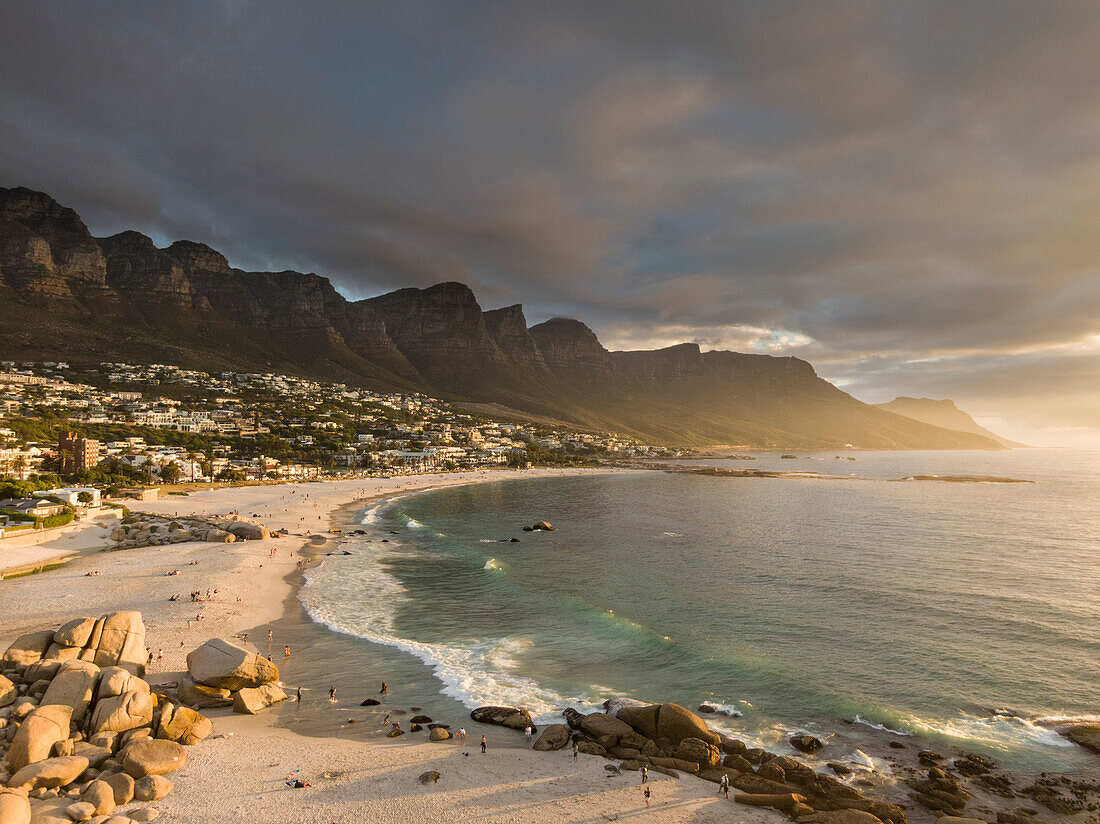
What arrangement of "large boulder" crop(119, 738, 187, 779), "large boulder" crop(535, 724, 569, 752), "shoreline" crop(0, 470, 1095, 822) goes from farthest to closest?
"large boulder" crop(535, 724, 569, 752) < "large boulder" crop(119, 738, 187, 779) < "shoreline" crop(0, 470, 1095, 822)

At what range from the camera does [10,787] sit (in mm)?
16391

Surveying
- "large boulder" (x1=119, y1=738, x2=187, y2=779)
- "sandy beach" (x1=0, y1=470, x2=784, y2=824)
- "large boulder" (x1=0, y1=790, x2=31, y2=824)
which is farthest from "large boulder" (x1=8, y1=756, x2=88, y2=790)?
"sandy beach" (x1=0, y1=470, x2=784, y2=824)

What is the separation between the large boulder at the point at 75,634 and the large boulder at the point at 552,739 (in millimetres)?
21646

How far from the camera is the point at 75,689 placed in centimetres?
2073

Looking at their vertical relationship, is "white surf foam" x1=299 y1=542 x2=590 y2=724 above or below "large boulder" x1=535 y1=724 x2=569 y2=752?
below

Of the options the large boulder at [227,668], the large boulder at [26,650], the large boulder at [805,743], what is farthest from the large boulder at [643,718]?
the large boulder at [26,650]

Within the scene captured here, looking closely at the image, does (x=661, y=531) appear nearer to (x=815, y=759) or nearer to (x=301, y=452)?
(x=815, y=759)

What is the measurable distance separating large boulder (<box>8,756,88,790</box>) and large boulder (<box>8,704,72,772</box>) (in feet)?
1.38

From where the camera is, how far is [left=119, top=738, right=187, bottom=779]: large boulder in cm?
1805

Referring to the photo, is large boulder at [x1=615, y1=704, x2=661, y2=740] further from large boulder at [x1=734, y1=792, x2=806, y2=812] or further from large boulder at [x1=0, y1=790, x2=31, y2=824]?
large boulder at [x1=0, y1=790, x2=31, y2=824]

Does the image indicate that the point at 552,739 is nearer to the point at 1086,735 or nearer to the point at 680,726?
the point at 680,726

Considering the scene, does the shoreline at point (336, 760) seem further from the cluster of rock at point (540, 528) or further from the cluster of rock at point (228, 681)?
the cluster of rock at point (540, 528)

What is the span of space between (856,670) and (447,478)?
125 metres

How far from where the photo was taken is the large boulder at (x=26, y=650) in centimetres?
2305
